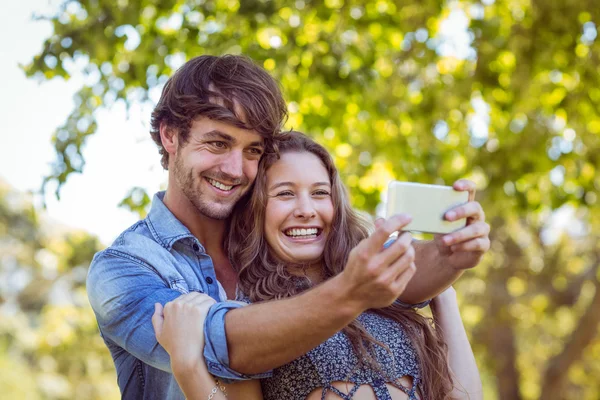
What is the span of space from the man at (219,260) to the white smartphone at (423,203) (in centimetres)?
4

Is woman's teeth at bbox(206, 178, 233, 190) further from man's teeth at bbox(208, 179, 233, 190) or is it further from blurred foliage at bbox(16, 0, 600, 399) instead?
blurred foliage at bbox(16, 0, 600, 399)

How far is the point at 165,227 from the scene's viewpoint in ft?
9.36

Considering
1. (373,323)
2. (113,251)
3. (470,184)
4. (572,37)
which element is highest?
(572,37)

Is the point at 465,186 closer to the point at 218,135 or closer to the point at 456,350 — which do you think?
the point at 456,350

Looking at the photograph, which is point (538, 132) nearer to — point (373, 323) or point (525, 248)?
point (373, 323)

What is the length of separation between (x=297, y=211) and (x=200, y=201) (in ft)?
1.41

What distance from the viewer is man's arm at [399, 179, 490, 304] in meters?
2.13

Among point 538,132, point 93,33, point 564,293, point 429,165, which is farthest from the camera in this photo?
point 564,293

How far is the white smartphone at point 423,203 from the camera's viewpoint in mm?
1992

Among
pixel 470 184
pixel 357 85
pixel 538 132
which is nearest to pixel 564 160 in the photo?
pixel 538 132

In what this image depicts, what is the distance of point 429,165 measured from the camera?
249 inches

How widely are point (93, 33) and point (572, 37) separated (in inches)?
161

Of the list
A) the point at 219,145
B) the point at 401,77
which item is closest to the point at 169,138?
the point at 219,145

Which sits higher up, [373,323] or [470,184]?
[470,184]
